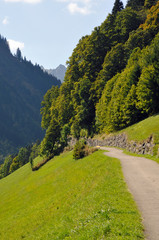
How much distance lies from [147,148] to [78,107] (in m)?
45.1

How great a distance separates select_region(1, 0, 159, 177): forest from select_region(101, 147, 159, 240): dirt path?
22.3 metres

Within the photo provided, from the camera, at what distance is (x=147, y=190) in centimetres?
1414

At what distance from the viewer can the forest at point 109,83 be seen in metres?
42.1

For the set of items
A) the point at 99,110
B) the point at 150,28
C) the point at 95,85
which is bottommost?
the point at 99,110

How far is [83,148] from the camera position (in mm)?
44031

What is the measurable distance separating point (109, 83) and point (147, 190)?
155 feet

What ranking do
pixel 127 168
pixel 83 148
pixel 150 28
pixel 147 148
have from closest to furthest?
1. pixel 127 168
2. pixel 147 148
3. pixel 83 148
4. pixel 150 28

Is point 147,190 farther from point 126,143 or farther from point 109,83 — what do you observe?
point 109,83

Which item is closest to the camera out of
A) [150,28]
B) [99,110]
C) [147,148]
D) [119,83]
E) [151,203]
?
[151,203]

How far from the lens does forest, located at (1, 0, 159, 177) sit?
138 feet

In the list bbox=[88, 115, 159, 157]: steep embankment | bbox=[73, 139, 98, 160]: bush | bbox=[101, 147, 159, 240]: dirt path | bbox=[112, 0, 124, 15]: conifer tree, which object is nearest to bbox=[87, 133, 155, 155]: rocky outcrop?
bbox=[88, 115, 159, 157]: steep embankment

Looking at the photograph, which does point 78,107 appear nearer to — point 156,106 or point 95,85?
point 95,85

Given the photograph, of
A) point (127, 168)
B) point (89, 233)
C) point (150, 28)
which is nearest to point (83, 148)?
point (127, 168)

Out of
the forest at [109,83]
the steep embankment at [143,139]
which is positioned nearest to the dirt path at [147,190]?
the steep embankment at [143,139]
